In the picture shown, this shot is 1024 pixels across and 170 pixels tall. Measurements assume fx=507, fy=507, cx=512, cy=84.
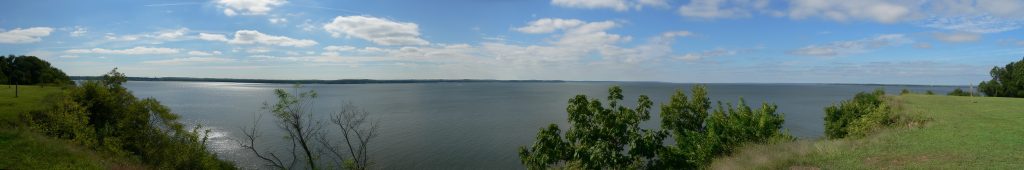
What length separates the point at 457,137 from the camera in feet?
181

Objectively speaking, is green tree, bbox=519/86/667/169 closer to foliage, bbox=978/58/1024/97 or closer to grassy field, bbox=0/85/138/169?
grassy field, bbox=0/85/138/169

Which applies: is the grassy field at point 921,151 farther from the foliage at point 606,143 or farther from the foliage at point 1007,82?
the foliage at point 1007,82

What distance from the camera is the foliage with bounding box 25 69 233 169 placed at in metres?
31.4

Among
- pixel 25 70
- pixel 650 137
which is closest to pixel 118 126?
pixel 650 137

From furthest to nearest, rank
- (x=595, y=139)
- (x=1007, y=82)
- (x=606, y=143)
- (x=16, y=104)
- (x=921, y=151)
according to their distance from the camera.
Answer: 1. (x=1007, y=82)
2. (x=16, y=104)
3. (x=595, y=139)
4. (x=606, y=143)
5. (x=921, y=151)

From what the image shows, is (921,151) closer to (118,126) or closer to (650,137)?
(650,137)

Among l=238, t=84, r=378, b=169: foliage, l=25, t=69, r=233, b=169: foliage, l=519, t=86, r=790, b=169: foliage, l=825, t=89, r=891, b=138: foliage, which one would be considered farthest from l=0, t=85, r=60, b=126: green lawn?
l=825, t=89, r=891, b=138: foliage

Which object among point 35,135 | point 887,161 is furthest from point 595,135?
point 35,135

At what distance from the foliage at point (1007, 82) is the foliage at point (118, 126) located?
10435 centimetres

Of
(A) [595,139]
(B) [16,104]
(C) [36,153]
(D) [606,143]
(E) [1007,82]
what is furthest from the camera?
(E) [1007,82]

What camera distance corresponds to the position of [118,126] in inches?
1400

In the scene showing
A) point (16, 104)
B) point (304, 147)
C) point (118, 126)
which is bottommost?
point (304, 147)

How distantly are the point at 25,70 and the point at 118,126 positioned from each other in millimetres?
62780

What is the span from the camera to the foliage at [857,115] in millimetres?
31436
